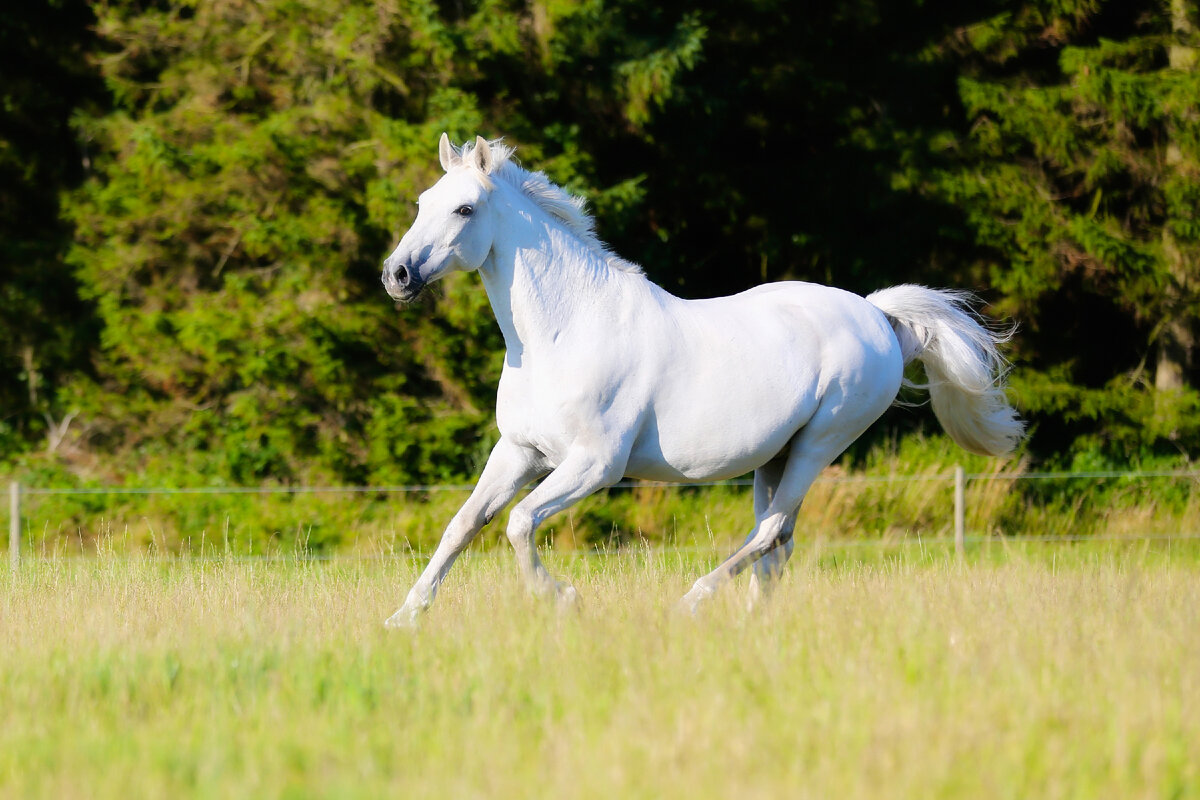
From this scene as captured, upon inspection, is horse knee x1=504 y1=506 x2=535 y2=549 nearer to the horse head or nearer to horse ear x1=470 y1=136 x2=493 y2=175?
the horse head

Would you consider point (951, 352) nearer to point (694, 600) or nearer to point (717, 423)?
point (717, 423)

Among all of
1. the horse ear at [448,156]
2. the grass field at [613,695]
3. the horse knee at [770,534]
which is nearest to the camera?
the grass field at [613,695]

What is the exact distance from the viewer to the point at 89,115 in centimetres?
1565

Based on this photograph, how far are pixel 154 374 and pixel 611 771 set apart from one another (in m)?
12.2

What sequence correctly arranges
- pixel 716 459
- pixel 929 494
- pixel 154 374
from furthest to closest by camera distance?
pixel 154 374, pixel 929 494, pixel 716 459

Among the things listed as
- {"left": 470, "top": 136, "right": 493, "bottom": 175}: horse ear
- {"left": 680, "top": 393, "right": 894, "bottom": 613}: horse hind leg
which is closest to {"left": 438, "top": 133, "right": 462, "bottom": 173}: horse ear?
{"left": 470, "top": 136, "right": 493, "bottom": 175}: horse ear

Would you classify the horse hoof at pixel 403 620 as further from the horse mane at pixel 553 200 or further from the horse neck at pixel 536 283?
the horse mane at pixel 553 200

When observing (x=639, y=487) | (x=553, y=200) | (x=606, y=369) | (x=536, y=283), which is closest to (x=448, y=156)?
(x=553, y=200)

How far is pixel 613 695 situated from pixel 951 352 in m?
3.70

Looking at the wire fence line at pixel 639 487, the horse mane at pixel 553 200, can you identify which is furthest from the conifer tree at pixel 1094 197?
the horse mane at pixel 553 200

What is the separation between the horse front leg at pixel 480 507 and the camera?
5656mm

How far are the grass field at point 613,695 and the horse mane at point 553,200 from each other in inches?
63.4

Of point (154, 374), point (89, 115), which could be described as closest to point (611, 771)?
point (154, 374)

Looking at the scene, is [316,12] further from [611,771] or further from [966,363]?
[611,771]
